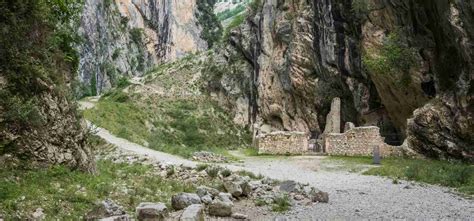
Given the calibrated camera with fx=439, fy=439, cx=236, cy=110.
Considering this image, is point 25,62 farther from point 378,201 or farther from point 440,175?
point 440,175

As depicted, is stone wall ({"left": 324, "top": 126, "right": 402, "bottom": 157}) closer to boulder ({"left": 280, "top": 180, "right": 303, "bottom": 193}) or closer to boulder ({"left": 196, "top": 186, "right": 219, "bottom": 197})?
boulder ({"left": 280, "top": 180, "right": 303, "bottom": 193})

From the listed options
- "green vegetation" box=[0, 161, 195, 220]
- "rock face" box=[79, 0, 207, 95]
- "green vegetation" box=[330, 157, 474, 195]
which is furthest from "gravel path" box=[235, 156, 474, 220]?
"rock face" box=[79, 0, 207, 95]

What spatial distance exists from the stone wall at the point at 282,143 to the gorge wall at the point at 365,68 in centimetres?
582

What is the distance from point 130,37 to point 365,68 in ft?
196

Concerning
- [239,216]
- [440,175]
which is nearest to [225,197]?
[239,216]

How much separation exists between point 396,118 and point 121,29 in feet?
198

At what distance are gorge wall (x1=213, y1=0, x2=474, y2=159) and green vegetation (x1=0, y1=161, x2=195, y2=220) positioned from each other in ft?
49.7

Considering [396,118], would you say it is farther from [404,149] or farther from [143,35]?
[143,35]

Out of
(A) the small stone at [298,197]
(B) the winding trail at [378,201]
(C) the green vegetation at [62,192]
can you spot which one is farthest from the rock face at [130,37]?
(A) the small stone at [298,197]

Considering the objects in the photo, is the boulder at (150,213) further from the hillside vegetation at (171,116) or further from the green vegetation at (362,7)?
the green vegetation at (362,7)

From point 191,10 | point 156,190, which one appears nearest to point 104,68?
point 191,10

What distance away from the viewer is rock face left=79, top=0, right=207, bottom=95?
63528mm

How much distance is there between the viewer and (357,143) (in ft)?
91.5

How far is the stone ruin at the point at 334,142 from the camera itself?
27.3 metres
